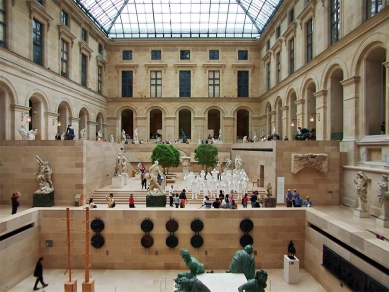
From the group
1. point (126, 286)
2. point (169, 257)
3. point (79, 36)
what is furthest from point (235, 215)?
point (79, 36)

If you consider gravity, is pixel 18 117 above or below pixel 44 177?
above

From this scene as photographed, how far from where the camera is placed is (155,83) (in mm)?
39000

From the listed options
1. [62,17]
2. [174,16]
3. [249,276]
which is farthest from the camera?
[174,16]

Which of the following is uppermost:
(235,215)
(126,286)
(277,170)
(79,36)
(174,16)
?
(174,16)

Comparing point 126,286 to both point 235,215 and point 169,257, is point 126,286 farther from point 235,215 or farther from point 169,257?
point 235,215

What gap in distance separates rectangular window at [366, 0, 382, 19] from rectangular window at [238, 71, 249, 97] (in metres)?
22.6

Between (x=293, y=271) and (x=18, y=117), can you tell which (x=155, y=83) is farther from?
(x=293, y=271)

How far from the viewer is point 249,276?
946 centimetres

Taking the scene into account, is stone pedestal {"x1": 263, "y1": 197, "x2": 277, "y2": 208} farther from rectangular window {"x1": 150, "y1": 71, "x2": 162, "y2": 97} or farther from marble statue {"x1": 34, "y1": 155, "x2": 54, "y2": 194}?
rectangular window {"x1": 150, "y1": 71, "x2": 162, "y2": 97}

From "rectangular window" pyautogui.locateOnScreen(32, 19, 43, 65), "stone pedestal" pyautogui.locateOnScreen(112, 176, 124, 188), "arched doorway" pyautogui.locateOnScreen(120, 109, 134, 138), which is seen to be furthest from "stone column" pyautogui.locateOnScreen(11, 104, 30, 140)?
"arched doorway" pyautogui.locateOnScreen(120, 109, 134, 138)

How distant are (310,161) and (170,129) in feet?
77.9

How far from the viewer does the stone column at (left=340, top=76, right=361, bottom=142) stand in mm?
17016

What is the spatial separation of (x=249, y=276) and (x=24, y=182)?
45.4ft

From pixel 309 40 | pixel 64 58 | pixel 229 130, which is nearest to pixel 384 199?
A: pixel 309 40
